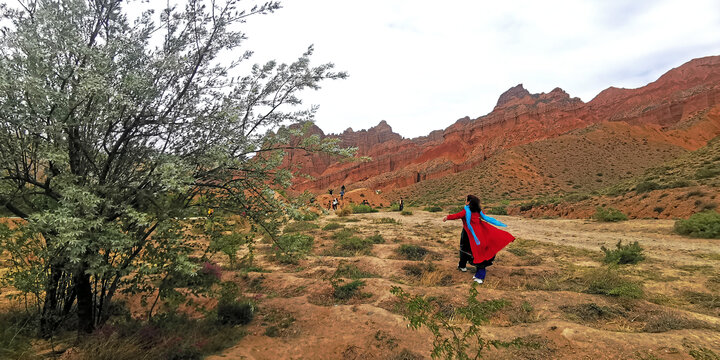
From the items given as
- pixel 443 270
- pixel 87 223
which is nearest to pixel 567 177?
pixel 443 270

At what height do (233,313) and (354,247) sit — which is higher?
(233,313)

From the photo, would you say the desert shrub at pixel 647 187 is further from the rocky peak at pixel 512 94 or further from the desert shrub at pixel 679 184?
the rocky peak at pixel 512 94

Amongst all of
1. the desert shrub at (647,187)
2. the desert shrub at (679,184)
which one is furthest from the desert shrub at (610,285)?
the desert shrub at (647,187)

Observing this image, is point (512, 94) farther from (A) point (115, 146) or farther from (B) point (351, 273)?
(A) point (115, 146)

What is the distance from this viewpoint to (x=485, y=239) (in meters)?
6.61

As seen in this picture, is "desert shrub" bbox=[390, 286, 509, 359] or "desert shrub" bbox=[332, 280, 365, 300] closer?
"desert shrub" bbox=[390, 286, 509, 359]

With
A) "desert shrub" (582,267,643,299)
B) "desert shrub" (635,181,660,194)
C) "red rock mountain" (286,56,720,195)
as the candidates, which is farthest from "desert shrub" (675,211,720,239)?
"red rock mountain" (286,56,720,195)

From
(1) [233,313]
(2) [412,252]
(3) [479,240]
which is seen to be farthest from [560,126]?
(1) [233,313]

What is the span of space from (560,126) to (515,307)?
3363 inches

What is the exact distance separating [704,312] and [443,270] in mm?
4067

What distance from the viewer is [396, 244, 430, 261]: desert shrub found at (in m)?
8.58

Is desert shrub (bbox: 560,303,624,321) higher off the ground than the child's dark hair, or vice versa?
the child's dark hair

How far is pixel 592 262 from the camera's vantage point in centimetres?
A: 761

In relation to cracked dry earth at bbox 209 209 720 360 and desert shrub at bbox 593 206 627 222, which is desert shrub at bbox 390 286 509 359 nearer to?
cracked dry earth at bbox 209 209 720 360
